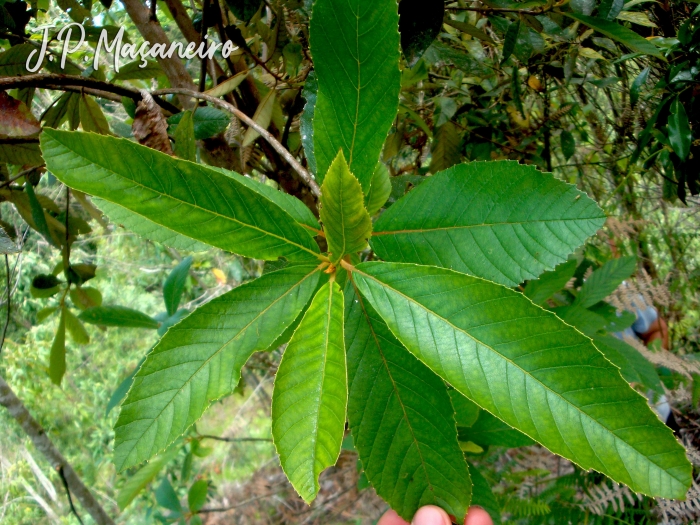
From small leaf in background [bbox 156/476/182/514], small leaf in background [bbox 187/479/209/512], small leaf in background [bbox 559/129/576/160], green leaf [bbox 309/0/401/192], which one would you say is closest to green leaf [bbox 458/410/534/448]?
green leaf [bbox 309/0/401/192]

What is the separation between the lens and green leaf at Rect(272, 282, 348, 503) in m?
0.43

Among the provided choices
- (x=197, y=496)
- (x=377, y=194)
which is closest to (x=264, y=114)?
(x=377, y=194)

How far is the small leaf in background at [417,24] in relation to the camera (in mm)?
681

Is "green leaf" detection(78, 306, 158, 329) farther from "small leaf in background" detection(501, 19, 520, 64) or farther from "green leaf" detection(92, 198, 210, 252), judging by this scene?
"small leaf in background" detection(501, 19, 520, 64)

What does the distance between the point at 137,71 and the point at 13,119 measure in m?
0.49

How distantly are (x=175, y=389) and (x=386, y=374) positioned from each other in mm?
229

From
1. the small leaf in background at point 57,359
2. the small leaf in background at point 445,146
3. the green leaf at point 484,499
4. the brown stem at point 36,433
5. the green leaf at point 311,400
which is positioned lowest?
the brown stem at point 36,433

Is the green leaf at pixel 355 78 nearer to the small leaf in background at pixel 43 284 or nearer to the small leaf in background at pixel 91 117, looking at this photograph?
the small leaf in background at pixel 91 117

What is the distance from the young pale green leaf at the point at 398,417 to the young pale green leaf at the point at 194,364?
0.11m

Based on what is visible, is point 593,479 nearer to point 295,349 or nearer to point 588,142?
point 588,142

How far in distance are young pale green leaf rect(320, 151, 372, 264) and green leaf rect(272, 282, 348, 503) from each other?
0.21 feet

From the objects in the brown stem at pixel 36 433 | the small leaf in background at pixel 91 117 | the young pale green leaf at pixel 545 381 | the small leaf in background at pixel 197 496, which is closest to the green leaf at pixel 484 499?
the young pale green leaf at pixel 545 381

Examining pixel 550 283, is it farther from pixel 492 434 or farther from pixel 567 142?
pixel 567 142

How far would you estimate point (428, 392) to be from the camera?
54cm
